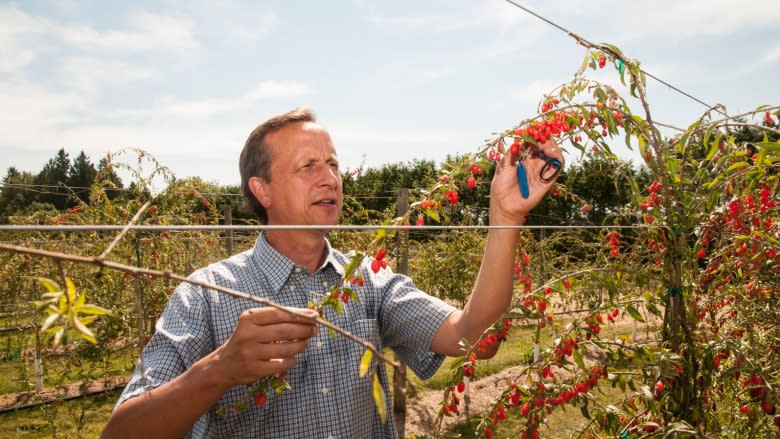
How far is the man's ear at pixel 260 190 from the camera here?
177 centimetres

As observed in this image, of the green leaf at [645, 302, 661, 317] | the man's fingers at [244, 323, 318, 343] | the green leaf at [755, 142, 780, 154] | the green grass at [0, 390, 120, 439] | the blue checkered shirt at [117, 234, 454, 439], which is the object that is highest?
the green leaf at [755, 142, 780, 154]

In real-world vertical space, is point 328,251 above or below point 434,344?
above

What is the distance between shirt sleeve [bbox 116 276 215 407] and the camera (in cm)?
126

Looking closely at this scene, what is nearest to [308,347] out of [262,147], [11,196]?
[262,147]

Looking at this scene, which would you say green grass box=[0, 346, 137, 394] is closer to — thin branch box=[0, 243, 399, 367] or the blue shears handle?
the blue shears handle

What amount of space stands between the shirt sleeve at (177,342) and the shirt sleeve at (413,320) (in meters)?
0.61

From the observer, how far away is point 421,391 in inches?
201

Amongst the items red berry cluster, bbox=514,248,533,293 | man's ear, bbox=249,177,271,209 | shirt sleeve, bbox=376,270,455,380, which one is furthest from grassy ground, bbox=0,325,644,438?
man's ear, bbox=249,177,271,209

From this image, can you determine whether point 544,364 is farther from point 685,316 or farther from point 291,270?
point 291,270

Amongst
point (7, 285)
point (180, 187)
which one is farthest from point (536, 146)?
point (7, 285)

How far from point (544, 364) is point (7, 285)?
6.08 m

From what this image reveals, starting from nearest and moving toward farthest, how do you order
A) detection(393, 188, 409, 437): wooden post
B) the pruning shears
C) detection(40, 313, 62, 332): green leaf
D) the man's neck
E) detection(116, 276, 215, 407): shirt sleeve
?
detection(40, 313, 62, 332): green leaf < detection(116, 276, 215, 407): shirt sleeve < the pruning shears < the man's neck < detection(393, 188, 409, 437): wooden post

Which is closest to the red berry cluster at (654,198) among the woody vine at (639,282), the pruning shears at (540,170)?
the woody vine at (639,282)

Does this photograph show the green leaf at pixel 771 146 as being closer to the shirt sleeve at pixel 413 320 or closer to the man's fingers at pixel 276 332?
the shirt sleeve at pixel 413 320
